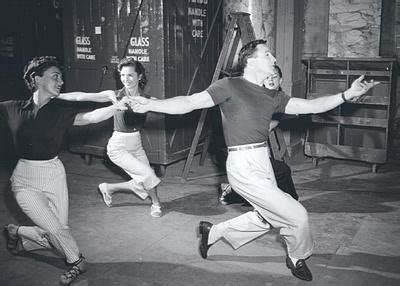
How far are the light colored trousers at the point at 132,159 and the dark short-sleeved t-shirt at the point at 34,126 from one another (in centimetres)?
153

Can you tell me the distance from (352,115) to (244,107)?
4549mm

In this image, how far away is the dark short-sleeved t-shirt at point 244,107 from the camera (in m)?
3.94

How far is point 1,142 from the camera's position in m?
9.57

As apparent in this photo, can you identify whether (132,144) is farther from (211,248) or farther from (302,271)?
(302,271)

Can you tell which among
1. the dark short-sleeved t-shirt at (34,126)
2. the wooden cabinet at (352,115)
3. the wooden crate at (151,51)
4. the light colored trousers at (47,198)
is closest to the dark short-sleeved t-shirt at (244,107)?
the dark short-sleeved t-shirt at (34,126)

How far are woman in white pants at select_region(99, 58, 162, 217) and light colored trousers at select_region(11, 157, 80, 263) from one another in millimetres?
1437

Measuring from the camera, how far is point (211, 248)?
4793mm

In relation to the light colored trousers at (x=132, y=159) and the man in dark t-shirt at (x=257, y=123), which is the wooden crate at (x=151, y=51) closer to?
the light colored trousers at (x=132, y=159)

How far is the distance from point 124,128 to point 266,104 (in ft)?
7.49

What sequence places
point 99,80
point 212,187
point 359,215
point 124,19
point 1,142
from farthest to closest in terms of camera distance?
point 1,142, point 99,80, point 124,19, point 212,187, point 359,215

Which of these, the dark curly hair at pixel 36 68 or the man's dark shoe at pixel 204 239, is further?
the man's dark shoe at pixel 204 239

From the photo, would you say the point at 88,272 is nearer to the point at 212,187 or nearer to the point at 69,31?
the point at 212,187

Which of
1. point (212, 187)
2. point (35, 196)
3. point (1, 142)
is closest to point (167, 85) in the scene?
point (212, 187)

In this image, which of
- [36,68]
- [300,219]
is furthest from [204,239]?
[36,68]
